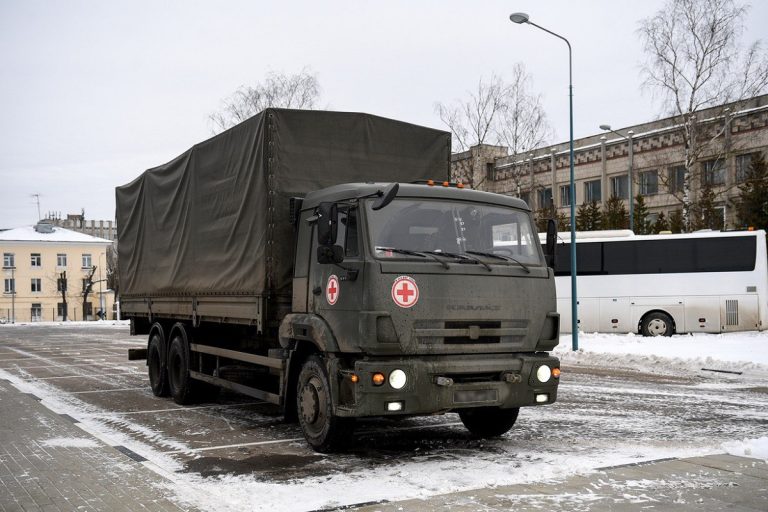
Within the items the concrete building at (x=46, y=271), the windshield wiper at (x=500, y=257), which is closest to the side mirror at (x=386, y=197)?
the windshield wiper at (x=500, y=257)

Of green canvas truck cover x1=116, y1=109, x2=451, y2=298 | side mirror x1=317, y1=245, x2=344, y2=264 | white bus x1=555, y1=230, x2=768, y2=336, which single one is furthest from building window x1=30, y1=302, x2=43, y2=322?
side mirror x1=317, y1=245, x2=344, y2=264

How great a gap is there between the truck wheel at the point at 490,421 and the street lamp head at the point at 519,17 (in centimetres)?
1560

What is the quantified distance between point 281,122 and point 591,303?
18.9m

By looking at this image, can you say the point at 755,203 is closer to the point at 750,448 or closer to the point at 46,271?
the point at 750,448

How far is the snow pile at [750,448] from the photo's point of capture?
7348 mm

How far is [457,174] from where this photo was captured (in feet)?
173

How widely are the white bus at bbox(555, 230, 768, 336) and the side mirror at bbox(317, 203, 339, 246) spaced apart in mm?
17554

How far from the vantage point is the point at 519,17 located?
853 inches

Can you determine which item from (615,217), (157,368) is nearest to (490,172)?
(615,217)

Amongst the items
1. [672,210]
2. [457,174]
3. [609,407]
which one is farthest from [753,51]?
[609,407]

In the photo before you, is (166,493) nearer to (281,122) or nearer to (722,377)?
(281,122)

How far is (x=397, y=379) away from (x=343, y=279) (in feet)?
3.55

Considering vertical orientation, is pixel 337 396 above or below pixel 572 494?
above

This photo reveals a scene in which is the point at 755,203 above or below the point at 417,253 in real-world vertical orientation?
above
